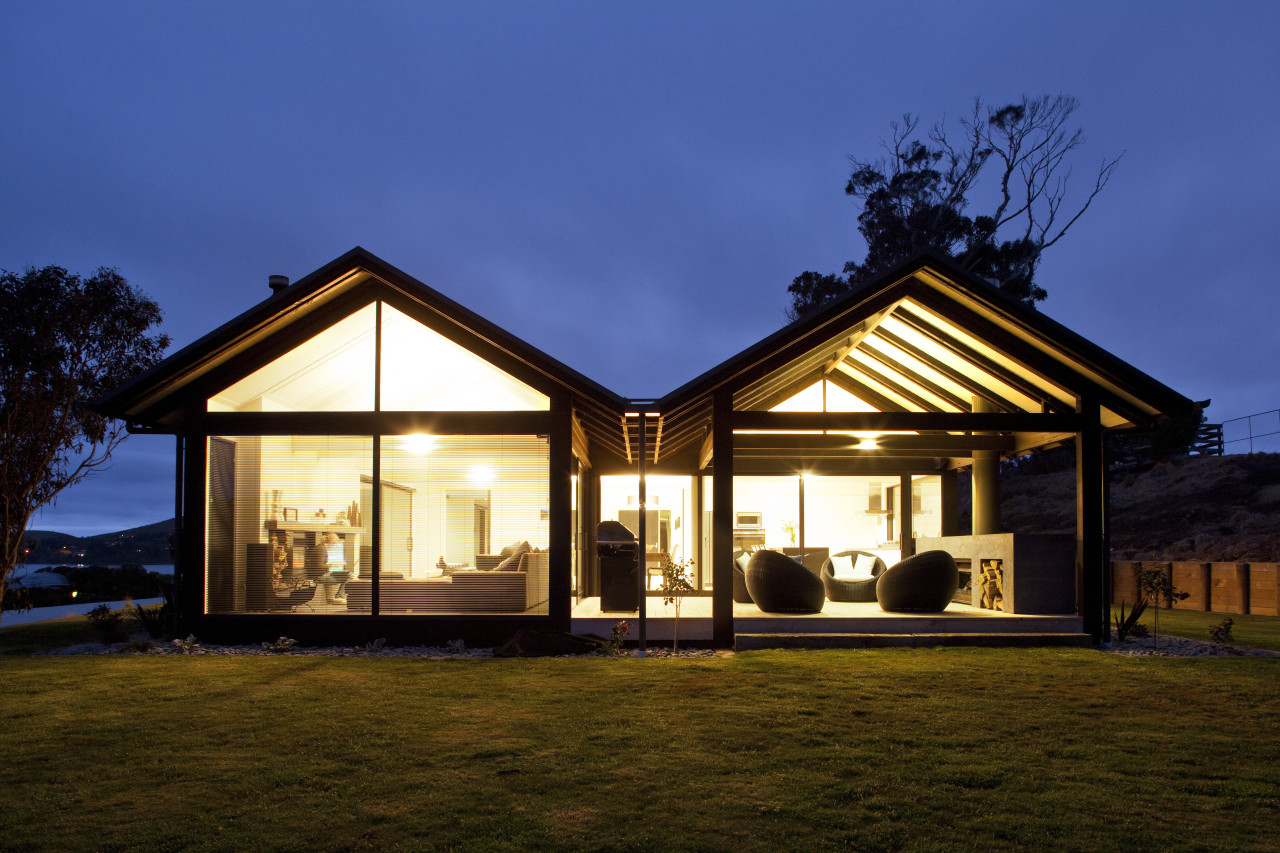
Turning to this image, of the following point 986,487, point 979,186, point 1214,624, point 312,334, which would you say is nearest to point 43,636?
point 312,334

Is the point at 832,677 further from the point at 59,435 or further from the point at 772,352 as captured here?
the point at 59,435

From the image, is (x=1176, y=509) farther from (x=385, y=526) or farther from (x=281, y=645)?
(x=281, y=645)

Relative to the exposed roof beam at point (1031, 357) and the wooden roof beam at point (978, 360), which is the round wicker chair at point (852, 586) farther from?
the exposed roof beam at point (1031, 357)

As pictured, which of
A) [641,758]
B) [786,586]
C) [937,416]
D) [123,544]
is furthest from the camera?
[123,544]

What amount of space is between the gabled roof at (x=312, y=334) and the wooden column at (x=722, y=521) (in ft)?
3.67

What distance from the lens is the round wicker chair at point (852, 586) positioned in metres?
12.2

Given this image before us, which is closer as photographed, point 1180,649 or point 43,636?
point 1180,649

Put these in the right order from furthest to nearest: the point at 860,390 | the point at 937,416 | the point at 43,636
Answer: the point at 860,390 < the point at 43,636 < the point at 937,416

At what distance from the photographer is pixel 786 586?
1055cm

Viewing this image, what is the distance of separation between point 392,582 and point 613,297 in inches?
4448

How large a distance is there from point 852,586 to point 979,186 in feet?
61.6

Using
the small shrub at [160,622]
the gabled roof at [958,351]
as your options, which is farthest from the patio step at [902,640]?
the small shrub at [160,622]

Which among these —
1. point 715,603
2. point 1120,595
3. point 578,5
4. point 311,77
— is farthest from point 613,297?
point 715,603

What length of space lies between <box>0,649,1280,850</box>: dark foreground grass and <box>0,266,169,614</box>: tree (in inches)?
289
